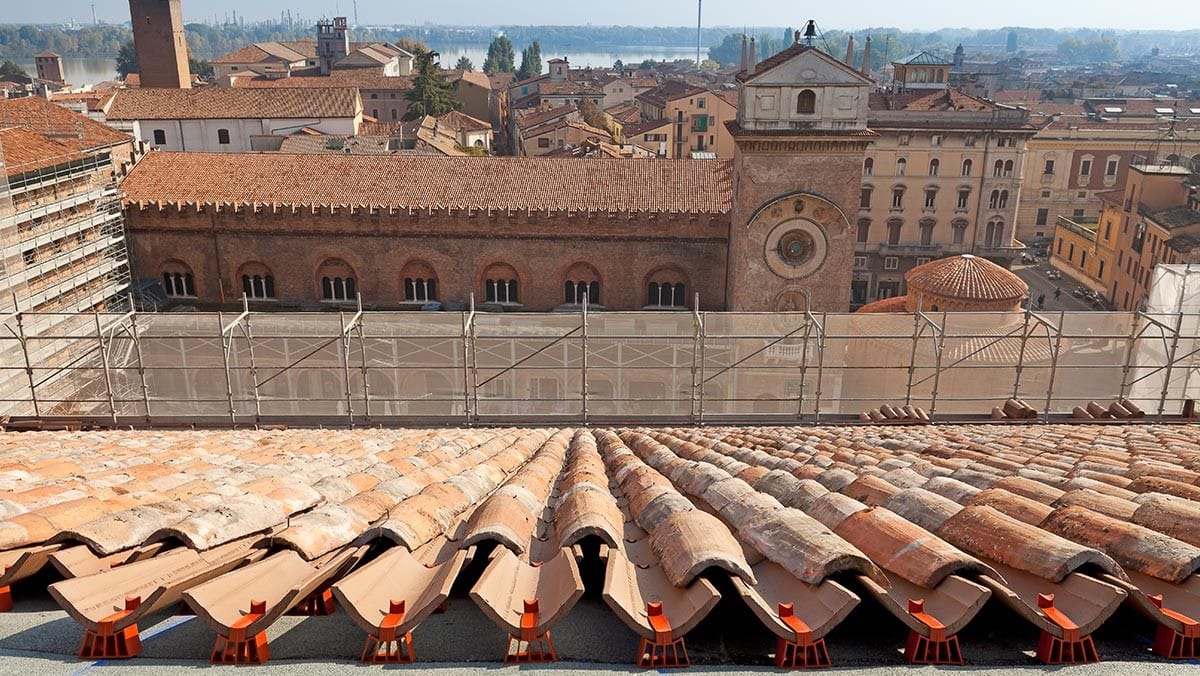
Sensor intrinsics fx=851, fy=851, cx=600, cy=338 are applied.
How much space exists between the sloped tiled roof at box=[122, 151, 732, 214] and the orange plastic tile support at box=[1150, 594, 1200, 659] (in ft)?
68.2

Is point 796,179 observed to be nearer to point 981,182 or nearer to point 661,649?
point 661,649

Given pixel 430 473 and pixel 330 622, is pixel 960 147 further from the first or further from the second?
pixel 330 622

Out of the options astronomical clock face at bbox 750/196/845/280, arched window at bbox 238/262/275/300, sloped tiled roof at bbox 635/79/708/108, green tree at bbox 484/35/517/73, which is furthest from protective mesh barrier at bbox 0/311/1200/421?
green tree at bbox 484/35/517/73

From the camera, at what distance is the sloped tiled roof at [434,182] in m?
24.1

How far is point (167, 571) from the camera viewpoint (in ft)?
11.6

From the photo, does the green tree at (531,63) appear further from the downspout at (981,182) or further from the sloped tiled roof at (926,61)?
the downspout at (981,182)

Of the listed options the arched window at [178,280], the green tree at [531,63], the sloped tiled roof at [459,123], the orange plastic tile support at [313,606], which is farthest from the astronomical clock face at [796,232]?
the green tree at [531,63]

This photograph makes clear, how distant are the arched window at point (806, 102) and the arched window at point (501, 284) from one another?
8925mm

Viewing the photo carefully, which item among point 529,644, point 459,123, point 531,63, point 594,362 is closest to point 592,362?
point 594,362

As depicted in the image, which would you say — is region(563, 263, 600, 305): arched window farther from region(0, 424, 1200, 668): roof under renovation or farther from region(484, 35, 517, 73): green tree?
region(484, 35, 517, 73): green tree

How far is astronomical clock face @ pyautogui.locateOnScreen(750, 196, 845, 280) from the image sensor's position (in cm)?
2133

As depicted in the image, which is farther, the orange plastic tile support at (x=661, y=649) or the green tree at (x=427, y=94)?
Result: the green tree at (x=427, y=94)

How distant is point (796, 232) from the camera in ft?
71.2

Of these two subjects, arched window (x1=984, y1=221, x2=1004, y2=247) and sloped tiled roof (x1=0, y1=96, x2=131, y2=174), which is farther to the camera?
arched window (x1=984, y1=221, x2=1004, y2=247)
